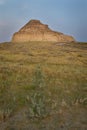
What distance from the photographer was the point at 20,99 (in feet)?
38.6

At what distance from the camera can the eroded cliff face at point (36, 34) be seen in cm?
10506

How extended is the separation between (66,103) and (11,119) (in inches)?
91.6

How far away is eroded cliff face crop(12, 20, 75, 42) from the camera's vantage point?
105062 mm

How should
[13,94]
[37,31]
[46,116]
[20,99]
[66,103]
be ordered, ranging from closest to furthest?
[46,116] → [66,103] → [20,99] → [13,94] → [37,31]

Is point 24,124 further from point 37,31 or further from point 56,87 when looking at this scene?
point 37,31

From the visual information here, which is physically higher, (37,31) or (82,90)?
(37,31)

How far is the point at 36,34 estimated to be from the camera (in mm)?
105438

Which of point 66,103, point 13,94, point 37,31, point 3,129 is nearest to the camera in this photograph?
point 3,129

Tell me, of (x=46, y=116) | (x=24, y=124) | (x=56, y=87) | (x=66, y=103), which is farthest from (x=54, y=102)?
(x=56, y=87)

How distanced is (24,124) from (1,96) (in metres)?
3.83

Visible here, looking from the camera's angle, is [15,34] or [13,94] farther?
[15,34]

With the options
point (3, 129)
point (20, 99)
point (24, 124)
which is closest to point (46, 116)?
point (24, 124)

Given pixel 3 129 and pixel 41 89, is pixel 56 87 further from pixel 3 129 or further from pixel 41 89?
pixel 3 129

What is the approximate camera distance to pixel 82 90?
44.2 ft
